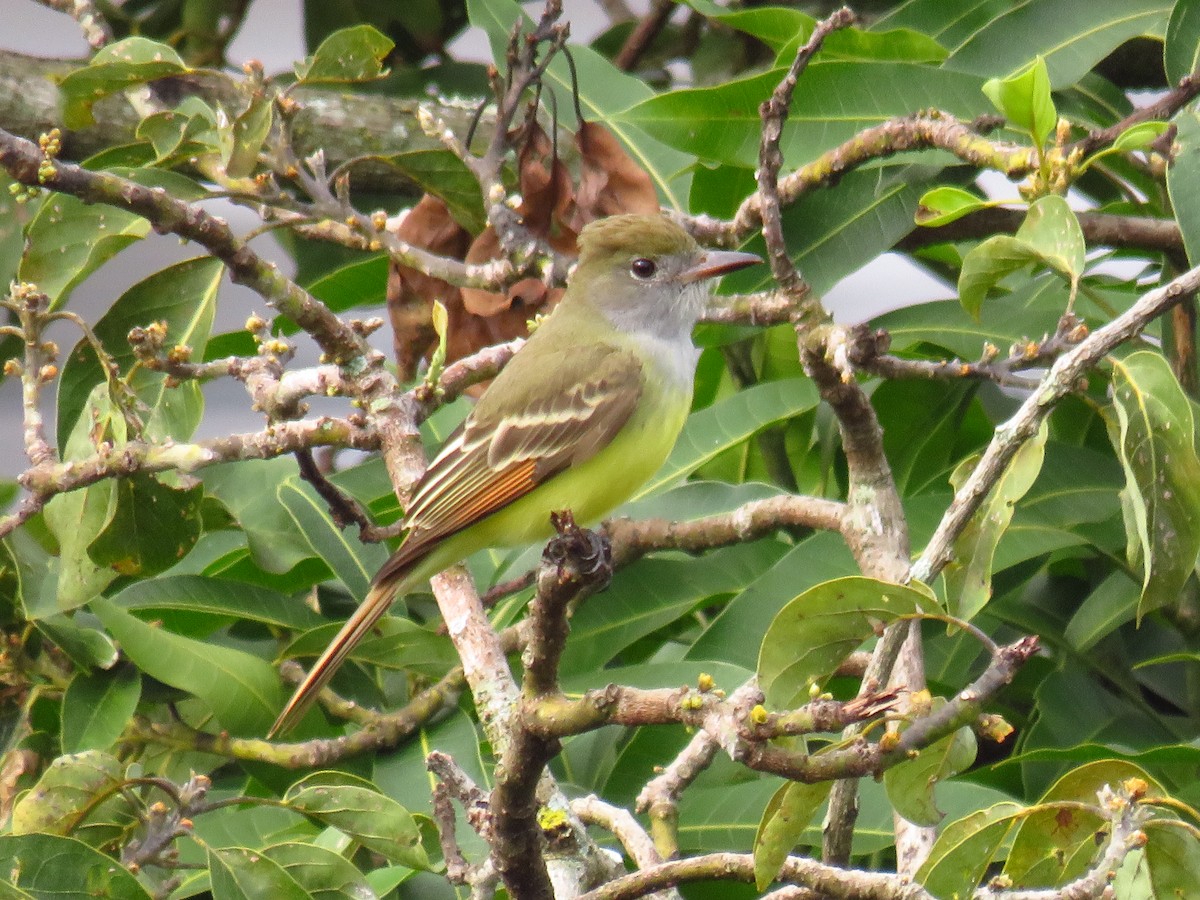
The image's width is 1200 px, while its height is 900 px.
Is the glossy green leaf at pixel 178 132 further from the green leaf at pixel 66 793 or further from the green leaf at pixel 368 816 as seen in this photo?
the green leaf at pixel 368 816

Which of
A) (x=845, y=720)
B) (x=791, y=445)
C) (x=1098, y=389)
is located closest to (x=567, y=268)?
(x=791, y=445)

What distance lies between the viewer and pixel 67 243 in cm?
311

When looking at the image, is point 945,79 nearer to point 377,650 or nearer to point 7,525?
point 377,650

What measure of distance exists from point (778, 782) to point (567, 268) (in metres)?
1.37

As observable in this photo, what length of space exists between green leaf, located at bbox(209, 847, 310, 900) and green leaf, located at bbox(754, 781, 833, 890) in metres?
0.87

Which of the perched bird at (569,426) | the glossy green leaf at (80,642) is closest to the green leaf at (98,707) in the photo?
the glossy green leaf at (80,642)

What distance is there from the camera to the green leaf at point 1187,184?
8.88ft

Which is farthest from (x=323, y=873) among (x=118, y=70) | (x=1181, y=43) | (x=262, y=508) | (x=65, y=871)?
(x=1181, y=43)

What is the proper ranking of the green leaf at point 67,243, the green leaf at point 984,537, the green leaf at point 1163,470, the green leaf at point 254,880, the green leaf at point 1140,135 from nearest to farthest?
the green leaf at point 984,537 → the green leaf at point 1163,470 → the green leaf at point 254,880 → the green leaf at point 1140,135 → the green leaf at point 67,243

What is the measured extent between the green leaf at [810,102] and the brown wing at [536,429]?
56 cm

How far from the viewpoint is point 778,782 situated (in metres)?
2.81

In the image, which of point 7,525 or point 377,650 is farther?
point 377,650

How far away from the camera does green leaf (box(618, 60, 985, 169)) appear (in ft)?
10.4

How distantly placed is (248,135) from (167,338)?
0.49 metres
